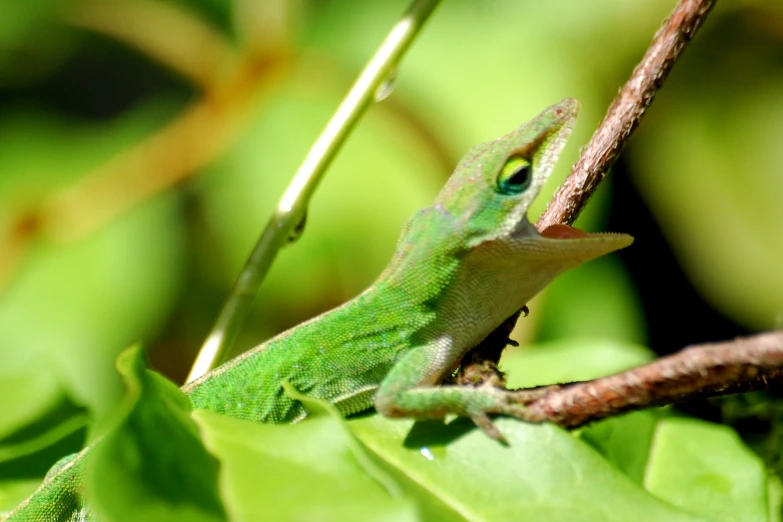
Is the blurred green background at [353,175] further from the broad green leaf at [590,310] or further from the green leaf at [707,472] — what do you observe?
the green leaf at [707,472]

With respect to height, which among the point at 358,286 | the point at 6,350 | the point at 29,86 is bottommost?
→ the point at 6,350

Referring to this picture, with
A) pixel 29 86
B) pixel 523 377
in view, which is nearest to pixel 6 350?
pixel 29 86

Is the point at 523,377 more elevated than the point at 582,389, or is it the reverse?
the point at 582,389

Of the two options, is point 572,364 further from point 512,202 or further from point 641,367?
point 641,367

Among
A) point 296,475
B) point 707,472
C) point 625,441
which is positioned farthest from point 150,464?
point 707,472

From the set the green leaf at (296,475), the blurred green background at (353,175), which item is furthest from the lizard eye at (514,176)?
the blurred green background at (353,175)

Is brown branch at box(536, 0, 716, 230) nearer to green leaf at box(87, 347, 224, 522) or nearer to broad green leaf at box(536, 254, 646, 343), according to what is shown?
green leaf at box(87, 347, 224, 522)

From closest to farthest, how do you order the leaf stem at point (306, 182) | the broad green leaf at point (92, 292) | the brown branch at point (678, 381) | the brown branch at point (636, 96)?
the brown branch at point (678, 381)
the brown branch at point (636, 96)
the leaf stem at point (306, 182)
the broad green leaf at point (92, 292)

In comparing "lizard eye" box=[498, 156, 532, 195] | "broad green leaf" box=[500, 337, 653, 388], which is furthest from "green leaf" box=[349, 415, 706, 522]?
"broad green leaf" box=[500, 337, 653, 388]

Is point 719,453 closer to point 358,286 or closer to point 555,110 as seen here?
point 555,110
